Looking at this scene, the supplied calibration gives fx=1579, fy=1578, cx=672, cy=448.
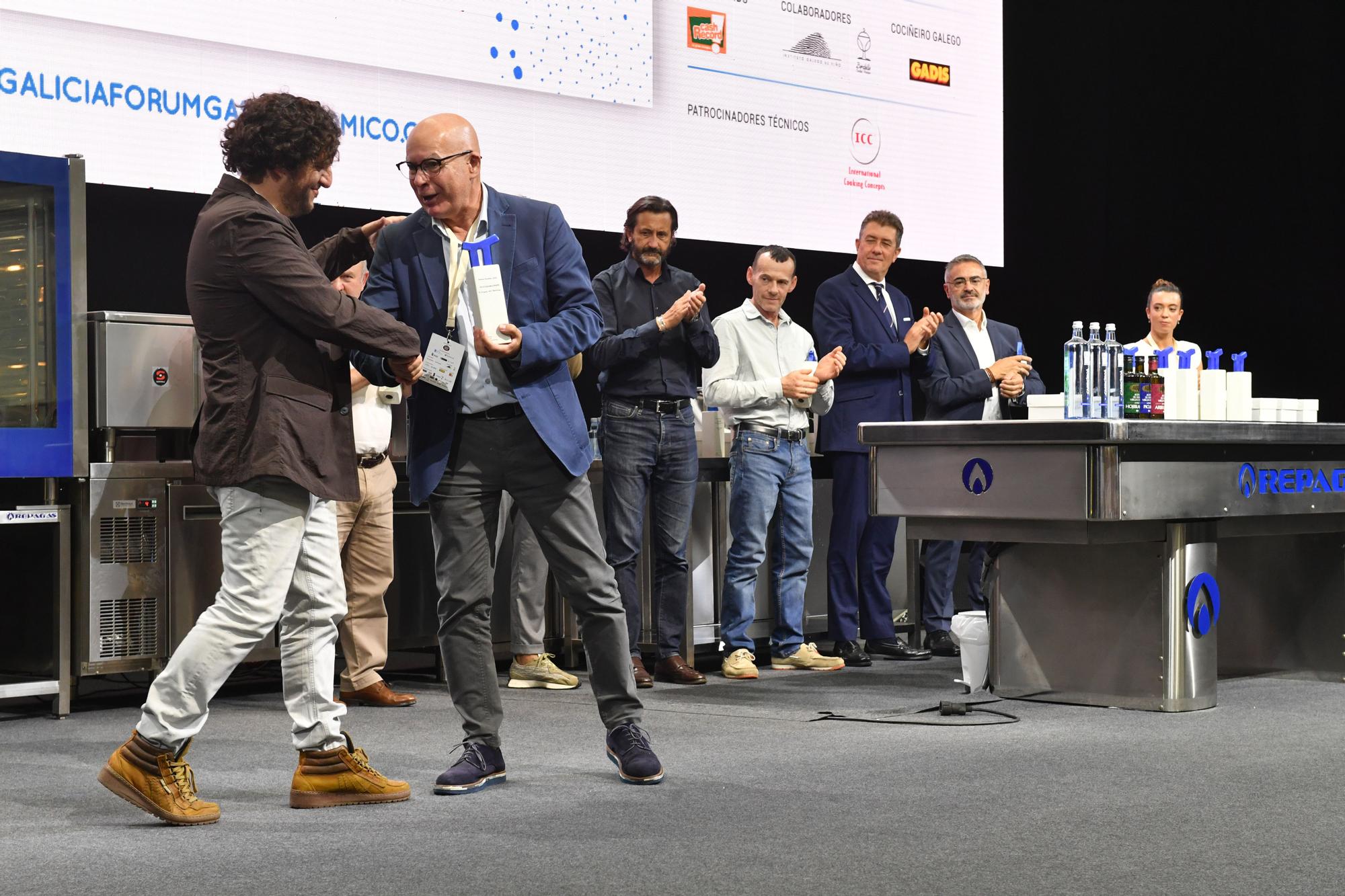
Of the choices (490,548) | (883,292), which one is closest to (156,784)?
(490,548)

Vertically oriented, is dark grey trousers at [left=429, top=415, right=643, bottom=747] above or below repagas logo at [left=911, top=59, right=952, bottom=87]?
below

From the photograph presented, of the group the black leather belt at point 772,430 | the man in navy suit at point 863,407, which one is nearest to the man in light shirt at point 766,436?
the black leather belt at point 772,430

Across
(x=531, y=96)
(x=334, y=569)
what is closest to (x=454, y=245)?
(x=334, y=569)

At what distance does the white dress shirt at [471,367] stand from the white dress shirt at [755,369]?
225 cm

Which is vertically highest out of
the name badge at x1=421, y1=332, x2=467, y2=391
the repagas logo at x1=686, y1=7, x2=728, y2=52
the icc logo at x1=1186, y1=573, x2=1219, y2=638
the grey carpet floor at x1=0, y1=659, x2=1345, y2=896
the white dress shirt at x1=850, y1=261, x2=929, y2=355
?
the repagas logo at x1=686, y1=7, x2=728, y2=52

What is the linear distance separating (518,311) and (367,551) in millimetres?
1896

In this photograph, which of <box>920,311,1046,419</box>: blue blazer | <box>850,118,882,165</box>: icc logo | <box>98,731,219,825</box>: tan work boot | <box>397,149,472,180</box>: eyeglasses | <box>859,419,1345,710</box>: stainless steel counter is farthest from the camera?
<box>850,118,882,165</box>: icc logo

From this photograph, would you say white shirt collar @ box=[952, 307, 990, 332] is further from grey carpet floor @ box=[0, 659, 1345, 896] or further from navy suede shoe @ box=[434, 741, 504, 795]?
navy suede shoe @ box=[434, 741, 504, 795]

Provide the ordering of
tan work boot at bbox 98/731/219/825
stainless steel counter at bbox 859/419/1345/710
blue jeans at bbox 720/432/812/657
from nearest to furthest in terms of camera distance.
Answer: tan work boot at bbox 98/731/219/825, stainless steel counter at bbox 859/419/1345/710, blue jeans at bbox 720/432/812/657

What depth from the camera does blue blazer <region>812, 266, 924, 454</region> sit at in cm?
588

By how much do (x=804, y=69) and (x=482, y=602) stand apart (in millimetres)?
4207

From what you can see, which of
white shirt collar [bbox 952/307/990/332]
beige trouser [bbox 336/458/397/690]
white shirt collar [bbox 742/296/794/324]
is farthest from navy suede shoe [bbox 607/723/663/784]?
white shirt collar [bbox 952/307/990/332]

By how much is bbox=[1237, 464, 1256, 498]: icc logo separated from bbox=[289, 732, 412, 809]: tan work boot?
2.83m

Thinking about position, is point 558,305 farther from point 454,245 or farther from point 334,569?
point 334,569
